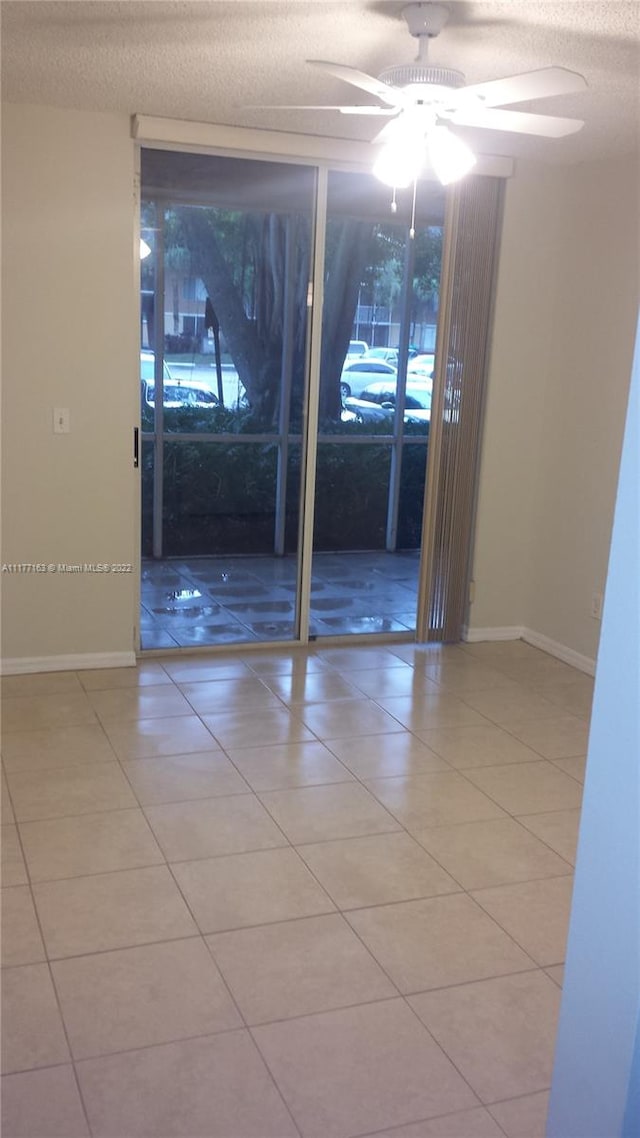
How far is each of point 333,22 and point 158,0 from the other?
1.67ft

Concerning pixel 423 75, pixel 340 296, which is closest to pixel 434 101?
pixel 423 75

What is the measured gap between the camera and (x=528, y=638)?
17.7 feet

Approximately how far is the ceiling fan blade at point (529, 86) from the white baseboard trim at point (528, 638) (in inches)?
115

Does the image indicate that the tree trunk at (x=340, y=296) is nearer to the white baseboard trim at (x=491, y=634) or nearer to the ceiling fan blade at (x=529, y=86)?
the white baseboard trim at (x=491, y=634)

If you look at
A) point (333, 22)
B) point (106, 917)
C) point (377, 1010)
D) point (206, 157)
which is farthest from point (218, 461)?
point (377, 1010)

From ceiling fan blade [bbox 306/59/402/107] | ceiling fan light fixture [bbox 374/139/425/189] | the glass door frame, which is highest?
ceiling fan blade [bbox 306/59/402/107]

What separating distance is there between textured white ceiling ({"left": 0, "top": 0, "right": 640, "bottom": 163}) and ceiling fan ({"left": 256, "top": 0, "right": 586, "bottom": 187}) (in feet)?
0.43

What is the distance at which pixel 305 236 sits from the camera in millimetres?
4758

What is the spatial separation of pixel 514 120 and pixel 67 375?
86.7 inches

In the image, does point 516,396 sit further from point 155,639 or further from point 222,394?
point 155,639

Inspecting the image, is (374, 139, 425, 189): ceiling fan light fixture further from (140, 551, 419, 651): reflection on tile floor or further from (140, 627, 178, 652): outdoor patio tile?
(140, 627, 178, 652): outdoor patio tile

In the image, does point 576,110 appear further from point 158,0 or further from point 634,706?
point 634,706

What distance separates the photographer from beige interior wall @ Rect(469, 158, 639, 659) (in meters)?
4.68

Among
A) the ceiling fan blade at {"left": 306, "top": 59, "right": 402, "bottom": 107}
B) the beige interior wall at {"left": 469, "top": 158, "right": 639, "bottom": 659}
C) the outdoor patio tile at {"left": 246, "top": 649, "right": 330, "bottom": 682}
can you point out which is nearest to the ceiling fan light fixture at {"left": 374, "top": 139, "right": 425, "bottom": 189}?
the ceiling fan blade at {"left": 306, "top": 59, "right": 402, "bottom": 107}
